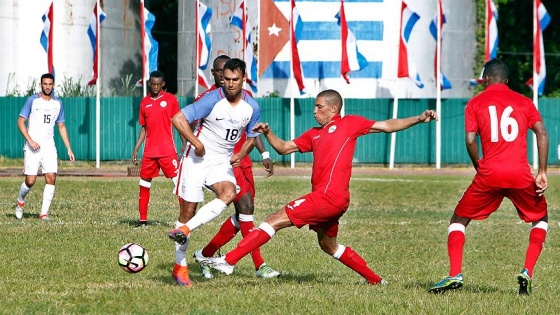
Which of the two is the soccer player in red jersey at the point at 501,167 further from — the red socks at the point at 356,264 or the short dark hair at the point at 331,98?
the short dark hair at the point at 331,98

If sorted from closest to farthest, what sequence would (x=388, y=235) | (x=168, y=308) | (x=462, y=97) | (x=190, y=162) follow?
(x=168, y=308) < (x=190, y=162) < (x=388, y=235) < (x=462, y=97)

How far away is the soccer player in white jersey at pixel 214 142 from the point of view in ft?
36.6

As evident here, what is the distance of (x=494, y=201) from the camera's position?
10727mm

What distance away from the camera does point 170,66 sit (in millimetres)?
54375

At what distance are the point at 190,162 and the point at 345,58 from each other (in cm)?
2511

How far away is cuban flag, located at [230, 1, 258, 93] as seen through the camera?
36.2m

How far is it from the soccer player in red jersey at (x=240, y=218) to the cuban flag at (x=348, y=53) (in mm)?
23504

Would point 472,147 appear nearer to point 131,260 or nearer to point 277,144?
point 277,144

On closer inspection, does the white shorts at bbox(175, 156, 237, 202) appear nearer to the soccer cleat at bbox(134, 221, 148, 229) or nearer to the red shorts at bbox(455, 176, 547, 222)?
the red shorts at bbox(455, 176, 547, 222)

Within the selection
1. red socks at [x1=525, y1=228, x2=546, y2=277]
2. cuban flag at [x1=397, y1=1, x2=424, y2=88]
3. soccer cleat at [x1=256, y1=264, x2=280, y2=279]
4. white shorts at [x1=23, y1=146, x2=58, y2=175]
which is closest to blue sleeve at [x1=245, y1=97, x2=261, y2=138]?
soccer cleat at [x1=256, y1=264, x2=280, y2=279]

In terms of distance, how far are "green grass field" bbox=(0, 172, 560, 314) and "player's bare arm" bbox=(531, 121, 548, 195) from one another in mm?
975

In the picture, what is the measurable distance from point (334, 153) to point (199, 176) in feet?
4.81

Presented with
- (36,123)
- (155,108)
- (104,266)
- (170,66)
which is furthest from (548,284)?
(170,66)

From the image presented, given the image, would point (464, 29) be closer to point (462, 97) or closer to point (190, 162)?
point (462, 97)
